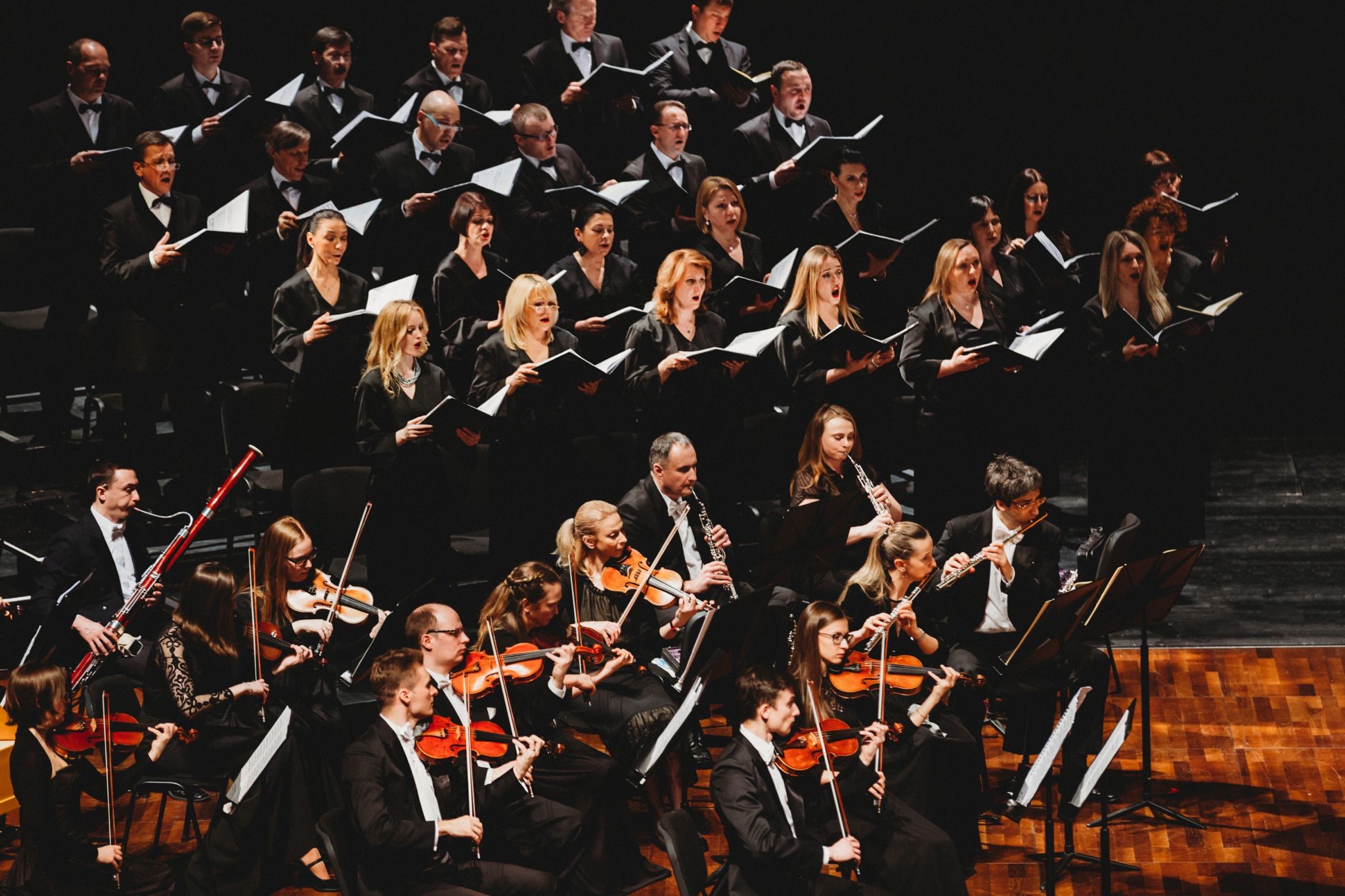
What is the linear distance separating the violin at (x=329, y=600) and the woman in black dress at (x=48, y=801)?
876mm

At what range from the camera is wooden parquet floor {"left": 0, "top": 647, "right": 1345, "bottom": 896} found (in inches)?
189

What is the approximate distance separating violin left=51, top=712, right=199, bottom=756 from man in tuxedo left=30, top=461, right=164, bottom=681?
22.5 inches

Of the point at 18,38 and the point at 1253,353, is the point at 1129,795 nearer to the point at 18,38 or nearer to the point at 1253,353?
the point at 1253,353

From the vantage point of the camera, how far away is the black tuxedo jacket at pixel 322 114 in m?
7.02

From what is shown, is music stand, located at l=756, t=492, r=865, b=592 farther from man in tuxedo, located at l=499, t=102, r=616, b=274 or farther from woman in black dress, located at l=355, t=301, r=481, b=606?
man in tuxedo, located at l=499, t=102, r=616, b=274

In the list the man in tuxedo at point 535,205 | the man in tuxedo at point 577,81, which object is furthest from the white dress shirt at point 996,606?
the man in tuxedo at point 577,81

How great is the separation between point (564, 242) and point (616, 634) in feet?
7.57

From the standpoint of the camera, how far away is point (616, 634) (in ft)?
16.7

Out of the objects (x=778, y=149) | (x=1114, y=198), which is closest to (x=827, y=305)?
(x=778, y=149)

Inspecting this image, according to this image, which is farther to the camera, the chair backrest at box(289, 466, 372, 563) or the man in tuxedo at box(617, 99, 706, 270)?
the man in tuxedo at box(617, 99, 706, 270)

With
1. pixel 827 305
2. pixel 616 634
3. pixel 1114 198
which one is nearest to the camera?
pixel 616 634

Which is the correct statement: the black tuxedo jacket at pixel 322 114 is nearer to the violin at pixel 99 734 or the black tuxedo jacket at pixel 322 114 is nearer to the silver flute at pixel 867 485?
the silver flute at pixel 867 485

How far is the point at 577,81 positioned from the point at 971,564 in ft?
11.1

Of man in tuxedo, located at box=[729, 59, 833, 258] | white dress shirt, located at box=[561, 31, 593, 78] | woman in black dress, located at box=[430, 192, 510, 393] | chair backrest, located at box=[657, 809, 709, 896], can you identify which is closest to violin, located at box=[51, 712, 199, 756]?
chair backrest, located at box=[657, 809, 709, 896]
